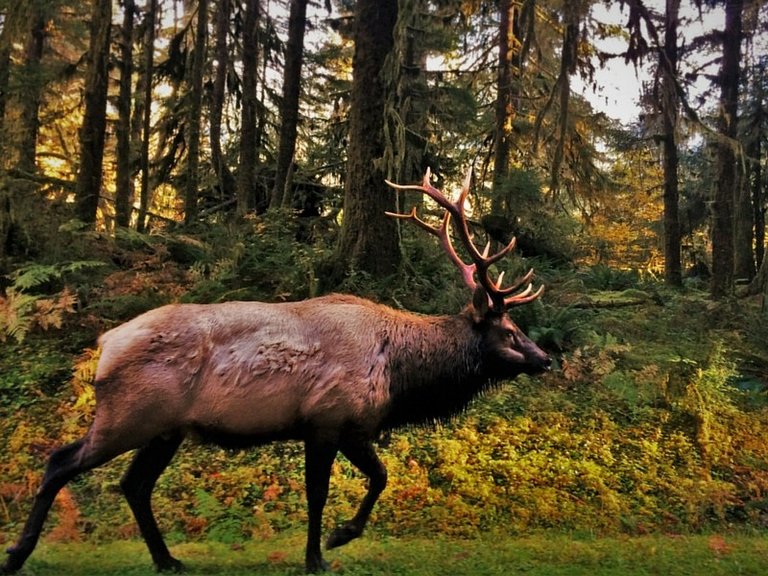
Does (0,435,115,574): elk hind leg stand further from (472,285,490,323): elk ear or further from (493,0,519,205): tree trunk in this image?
(493,0,519,205): tree trunk

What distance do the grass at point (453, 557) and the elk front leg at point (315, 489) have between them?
0.39 ft

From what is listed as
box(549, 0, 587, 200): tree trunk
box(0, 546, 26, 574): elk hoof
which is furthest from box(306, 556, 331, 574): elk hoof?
box(549, 0, 587, 200): tree trunk

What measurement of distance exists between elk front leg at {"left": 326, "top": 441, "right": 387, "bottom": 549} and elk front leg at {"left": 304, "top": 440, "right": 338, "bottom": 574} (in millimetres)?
170

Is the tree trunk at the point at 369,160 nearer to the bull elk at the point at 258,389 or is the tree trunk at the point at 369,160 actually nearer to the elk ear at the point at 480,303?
the elk ear at the point at 480,303

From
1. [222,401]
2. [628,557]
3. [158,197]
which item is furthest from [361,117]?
[158,197]

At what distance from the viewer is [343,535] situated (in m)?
4.93

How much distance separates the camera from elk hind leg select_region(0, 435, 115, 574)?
4.28m

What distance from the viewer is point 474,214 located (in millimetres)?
15953

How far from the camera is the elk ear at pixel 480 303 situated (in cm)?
531

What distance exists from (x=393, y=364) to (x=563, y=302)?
22.0 ft

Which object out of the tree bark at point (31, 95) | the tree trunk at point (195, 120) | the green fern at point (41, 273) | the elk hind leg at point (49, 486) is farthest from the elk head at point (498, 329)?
the tree trunk at point (195, 120)

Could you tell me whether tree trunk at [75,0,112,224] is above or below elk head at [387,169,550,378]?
above

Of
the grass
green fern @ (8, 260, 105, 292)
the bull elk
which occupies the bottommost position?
the grass

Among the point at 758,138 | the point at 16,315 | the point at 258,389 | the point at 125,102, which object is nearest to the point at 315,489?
the point at 258,389
